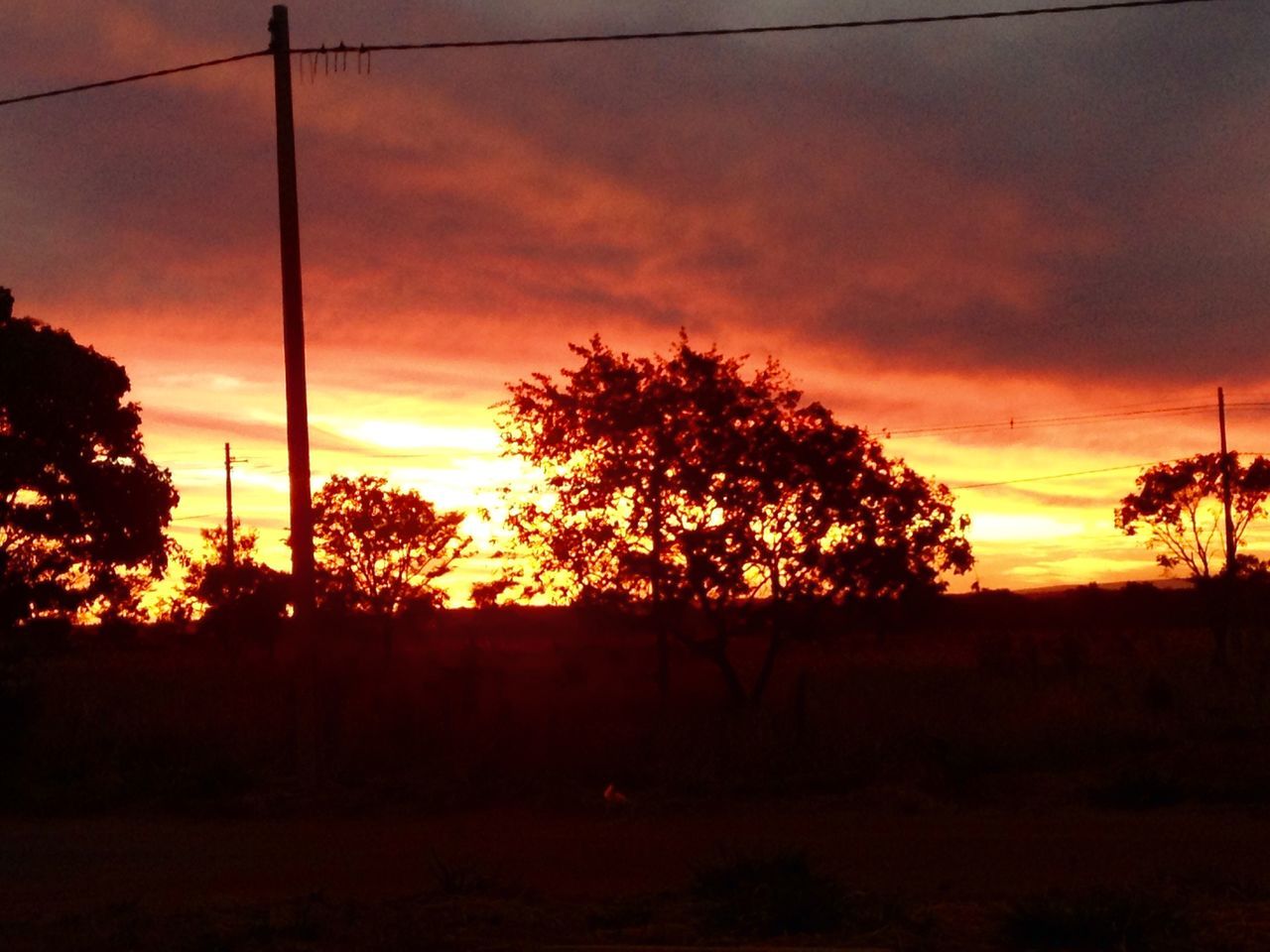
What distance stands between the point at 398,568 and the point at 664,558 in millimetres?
27220

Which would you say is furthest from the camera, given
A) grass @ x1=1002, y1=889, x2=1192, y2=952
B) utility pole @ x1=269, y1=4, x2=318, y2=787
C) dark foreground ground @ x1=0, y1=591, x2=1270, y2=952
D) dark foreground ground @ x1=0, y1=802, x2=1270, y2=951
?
utility pole @ x1=269, y1=4, x2=318, y2=787

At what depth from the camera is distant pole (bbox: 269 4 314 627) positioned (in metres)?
15.9

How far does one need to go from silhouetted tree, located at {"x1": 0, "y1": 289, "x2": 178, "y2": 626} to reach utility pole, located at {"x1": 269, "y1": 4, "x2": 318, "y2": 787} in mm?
13038

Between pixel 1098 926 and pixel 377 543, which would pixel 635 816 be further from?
pixel 377 543

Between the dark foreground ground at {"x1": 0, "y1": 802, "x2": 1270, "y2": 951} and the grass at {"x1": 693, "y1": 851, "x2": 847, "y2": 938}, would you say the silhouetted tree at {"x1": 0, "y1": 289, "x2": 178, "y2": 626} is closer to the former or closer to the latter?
the dark foreground ground at {"x1": 0, "y1": 802, "x2": 1270, "y2": 951}

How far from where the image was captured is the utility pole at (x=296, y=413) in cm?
1585

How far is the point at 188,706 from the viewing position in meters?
22.7

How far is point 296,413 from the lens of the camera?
15969 mm

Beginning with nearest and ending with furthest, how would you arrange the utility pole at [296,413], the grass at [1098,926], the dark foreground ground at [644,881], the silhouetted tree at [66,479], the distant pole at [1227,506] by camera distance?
the grass at [1098,926] < the dark foreground ground at [644,881] < the utility pole at [296,413] < the silhouetted tree at [66,479] < the distant pole at [1227,506]

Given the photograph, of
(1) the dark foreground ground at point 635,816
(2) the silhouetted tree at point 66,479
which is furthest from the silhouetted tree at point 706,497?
(2) the silhouetted tree at point 66,479

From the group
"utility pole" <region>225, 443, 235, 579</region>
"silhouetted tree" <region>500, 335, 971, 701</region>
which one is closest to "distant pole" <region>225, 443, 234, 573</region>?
"utility pole" <region>225, 443, 235, 579</region>

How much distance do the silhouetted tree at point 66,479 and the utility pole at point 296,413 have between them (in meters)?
13.0

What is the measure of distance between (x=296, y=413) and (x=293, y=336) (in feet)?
2.92

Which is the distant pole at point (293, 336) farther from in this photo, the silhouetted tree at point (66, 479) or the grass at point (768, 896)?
the silhouetted tree at point (66, 479)
